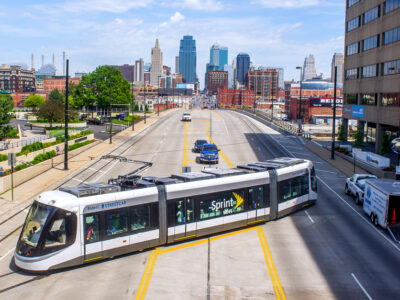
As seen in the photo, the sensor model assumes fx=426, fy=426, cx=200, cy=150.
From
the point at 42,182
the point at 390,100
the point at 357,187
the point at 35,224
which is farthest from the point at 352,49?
the point at 35,224

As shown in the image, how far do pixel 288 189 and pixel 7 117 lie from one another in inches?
Answer: 1218

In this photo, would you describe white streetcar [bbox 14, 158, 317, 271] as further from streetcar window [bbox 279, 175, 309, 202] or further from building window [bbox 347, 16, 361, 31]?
building window [bbox 347, 16, 361, 31]

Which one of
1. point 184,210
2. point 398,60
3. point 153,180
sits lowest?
point 184,210

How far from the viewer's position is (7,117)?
41844 millimetres

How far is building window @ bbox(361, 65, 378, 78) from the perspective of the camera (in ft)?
170

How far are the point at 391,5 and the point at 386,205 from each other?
1354 inches

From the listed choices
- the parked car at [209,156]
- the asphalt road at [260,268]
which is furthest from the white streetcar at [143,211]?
the parked car at [209,156]

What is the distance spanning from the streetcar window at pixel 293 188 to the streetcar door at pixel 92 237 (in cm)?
1013

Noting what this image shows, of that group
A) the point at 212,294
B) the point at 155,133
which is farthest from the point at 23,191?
the point at 155,133

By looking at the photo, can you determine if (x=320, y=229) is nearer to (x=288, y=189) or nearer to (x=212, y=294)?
(x=288, y=189)

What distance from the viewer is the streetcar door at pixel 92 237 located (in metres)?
15.3

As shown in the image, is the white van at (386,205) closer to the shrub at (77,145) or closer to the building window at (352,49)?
the shrub at (77,145)

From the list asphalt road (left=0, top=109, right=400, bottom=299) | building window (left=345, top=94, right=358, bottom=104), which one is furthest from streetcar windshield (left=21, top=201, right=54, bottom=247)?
building window (left=345, top=94, right=358, bottom=104)

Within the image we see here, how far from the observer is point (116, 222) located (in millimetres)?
16078
